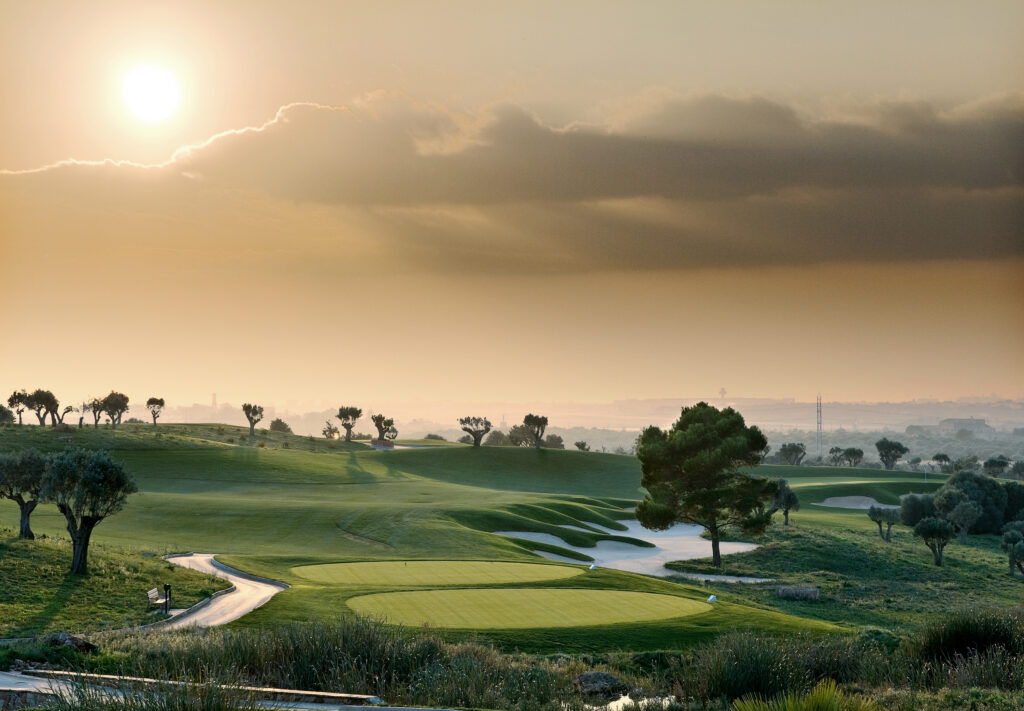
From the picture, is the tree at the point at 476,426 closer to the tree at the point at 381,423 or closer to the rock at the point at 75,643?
the tree at the point at 381,423

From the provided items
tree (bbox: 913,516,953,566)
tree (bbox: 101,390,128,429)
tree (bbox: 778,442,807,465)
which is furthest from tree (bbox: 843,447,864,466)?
tree (bbox: 101,390,128,429)

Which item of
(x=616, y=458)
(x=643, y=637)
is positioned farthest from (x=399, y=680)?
(x=616, y=458)

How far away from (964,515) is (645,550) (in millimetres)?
29776

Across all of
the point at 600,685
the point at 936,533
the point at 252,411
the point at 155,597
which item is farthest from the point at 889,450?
the point at 600,685

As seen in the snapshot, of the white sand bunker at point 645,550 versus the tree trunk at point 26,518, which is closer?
the tree trunk at point 26,518

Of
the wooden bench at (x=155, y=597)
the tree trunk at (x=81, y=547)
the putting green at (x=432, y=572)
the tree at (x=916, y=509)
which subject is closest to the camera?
the wooden bench at (x=155, y=597)

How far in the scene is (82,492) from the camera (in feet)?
104

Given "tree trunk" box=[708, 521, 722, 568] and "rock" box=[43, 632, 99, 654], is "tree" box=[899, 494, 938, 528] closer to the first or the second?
"tree trunk" box=[708, 521, 722, 568]

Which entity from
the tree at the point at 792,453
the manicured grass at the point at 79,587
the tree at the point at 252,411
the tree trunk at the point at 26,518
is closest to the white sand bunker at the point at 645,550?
the manicured grass at the point at 79,587

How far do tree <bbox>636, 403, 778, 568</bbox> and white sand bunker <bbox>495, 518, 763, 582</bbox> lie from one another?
255cm

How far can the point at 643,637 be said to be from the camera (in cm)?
2292

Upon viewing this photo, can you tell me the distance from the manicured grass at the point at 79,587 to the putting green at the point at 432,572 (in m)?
5.10

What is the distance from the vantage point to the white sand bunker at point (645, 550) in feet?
162

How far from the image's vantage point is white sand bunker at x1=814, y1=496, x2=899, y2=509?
92.7m
